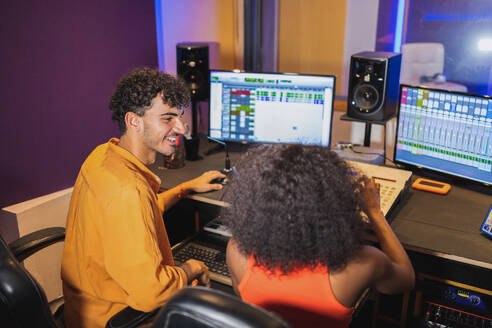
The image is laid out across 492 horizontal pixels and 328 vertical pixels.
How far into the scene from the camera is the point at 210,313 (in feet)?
2.52

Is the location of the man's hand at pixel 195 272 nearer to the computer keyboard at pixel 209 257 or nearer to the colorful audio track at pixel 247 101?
the computer keyboard at pixel 209 257

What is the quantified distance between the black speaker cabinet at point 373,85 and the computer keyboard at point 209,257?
1.01 m

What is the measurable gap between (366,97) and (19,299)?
182cm

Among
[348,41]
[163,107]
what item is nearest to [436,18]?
[348,41]

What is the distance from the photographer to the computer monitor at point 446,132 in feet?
6.41

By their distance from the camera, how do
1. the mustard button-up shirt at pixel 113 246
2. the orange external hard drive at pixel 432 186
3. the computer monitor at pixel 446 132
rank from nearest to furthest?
the mustard button-up shirt at pixel 113 246 < the computer monitor at pixel 446 132 < the orange external hard drive at pixel 432 186

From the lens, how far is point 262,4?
128 inches

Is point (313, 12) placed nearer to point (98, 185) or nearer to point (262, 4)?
point (262, 4)

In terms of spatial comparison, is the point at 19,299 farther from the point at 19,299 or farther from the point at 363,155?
the point at 363,155

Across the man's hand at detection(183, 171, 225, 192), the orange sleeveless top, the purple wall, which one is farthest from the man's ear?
the purple wall

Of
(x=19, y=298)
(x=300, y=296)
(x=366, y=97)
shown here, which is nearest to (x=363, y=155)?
(x=366, y=97)

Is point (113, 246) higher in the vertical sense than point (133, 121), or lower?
lower

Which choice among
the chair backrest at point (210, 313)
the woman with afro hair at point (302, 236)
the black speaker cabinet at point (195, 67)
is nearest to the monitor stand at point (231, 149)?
the black speaker cabinet at point (195, 67)

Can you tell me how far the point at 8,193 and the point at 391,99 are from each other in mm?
1956
